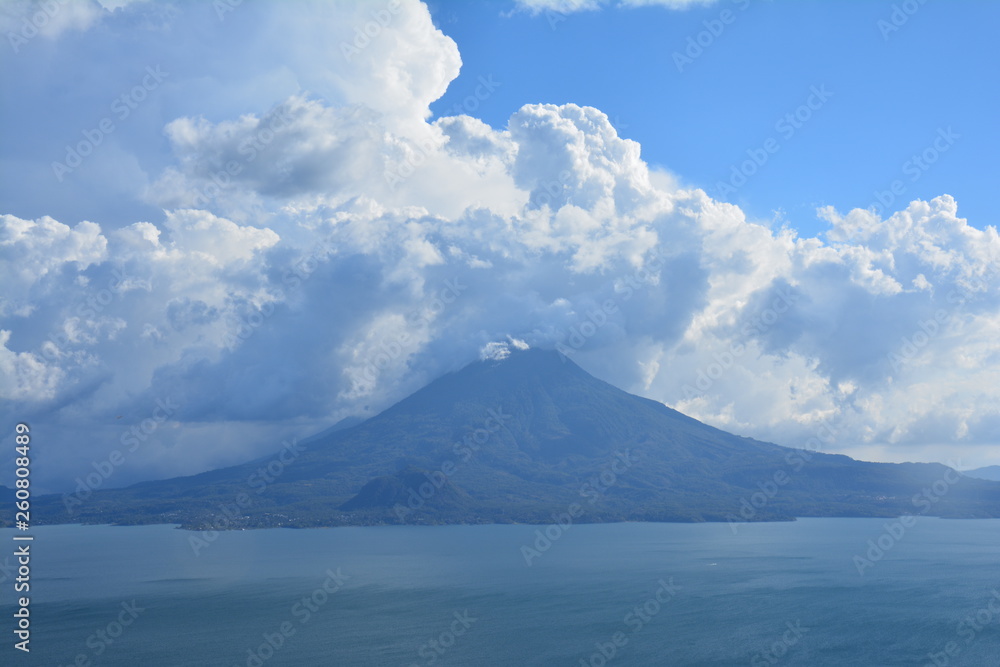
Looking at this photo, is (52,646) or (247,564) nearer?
(52,646)

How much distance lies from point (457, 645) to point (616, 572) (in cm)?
5454

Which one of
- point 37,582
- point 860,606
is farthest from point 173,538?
point 860,606

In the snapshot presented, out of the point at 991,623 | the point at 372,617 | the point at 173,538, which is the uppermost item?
the point at 173,538

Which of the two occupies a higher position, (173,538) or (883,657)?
(173,538)

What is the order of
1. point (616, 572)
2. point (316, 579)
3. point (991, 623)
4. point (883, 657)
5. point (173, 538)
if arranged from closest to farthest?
point (883, 657) → point (991, 623) → point (316, 579) → point (616, 572) → point (173, 538)

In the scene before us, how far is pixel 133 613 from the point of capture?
87.9 metres

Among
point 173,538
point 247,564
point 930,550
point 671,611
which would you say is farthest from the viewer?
A: point 173,538

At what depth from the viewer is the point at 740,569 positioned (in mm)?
126750

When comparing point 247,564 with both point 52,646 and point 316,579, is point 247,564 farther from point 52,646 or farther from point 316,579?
point 52,646

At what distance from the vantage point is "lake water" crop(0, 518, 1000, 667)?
229 ft

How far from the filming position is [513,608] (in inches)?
3565

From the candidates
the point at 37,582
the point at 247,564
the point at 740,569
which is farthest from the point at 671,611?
the point at 37,582

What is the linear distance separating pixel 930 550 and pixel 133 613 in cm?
15396

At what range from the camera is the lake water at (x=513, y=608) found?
6969 centimetres
